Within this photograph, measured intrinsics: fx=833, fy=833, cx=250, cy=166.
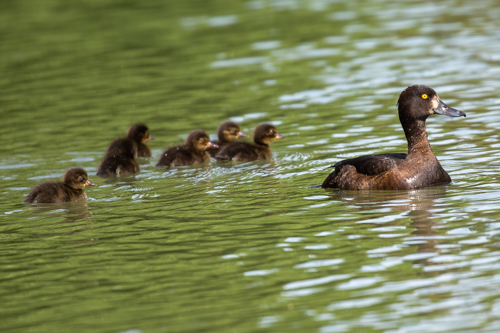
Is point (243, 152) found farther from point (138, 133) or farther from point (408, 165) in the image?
point (408, 165)

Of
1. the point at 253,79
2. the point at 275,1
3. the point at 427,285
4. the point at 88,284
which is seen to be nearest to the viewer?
the point at 427,285

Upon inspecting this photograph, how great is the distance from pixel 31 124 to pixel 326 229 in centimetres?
880

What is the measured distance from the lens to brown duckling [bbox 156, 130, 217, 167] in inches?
466

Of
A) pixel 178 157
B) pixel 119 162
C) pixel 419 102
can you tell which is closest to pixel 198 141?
pixel 178 157

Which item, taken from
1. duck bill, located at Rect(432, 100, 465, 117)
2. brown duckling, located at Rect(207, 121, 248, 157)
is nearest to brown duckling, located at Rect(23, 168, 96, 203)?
brown duckling, located at Rect(207, 121, 248, 157)

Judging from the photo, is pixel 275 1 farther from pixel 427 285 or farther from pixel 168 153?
pixel 427 285

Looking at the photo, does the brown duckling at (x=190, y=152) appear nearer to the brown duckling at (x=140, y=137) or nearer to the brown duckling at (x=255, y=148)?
the brown duckling at (x=255, y=148)

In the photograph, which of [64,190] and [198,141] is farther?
[198,141]

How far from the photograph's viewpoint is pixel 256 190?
32.5 ft

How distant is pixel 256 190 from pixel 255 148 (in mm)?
2316

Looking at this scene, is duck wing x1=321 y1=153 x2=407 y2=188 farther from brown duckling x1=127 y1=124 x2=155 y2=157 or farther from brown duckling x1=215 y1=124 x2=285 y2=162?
brown duckling x1=127 y1=124 x2=155 y2=157

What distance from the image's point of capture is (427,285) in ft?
20.5

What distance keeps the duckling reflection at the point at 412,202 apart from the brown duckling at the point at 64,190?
316 cm

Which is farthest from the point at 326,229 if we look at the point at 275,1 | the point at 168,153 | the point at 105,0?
the point at 105,0
